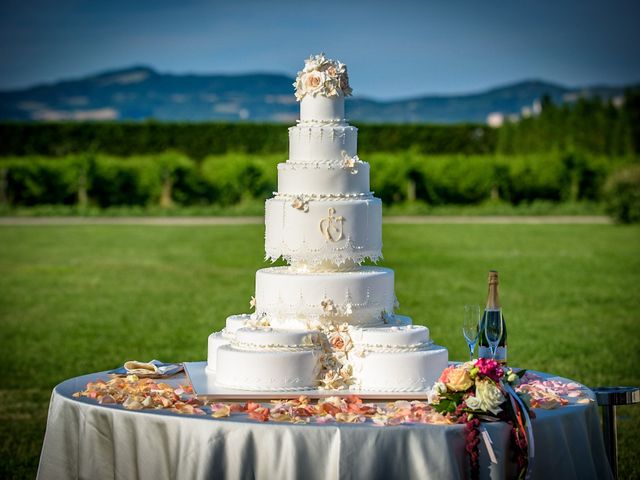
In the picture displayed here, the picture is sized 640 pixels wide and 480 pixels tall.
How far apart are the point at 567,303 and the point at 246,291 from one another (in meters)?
4.85

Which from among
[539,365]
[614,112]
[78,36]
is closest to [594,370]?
[539,365]

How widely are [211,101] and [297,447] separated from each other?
347 ft

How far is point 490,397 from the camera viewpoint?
15.4 ft

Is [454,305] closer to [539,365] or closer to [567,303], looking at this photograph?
[567,303]

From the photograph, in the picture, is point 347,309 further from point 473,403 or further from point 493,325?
point 473,403

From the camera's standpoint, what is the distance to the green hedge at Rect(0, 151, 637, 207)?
32.9 metres

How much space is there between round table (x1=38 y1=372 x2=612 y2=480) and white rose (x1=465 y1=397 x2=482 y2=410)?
99 millimetres

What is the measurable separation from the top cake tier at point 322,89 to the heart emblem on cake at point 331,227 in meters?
0.54

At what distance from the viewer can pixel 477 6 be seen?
54.9m

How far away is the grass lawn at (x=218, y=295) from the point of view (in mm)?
11484

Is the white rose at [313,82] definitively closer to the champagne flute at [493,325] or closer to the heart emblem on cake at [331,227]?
the heart emblem on cake at [331,227]

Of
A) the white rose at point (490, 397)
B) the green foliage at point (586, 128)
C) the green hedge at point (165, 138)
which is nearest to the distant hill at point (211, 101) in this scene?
the green foliage at point (586, 128)

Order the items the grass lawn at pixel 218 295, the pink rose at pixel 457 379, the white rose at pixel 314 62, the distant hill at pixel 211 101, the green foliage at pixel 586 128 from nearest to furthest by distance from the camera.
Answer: the pink rose at pixel 457 379, the white rose at pixel 314 62, the grass lawn at pixel 218 295, the green foliage at pixel 586 128, the distant hill at pixel 211 101

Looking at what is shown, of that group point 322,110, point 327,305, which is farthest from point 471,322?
point 322,110
